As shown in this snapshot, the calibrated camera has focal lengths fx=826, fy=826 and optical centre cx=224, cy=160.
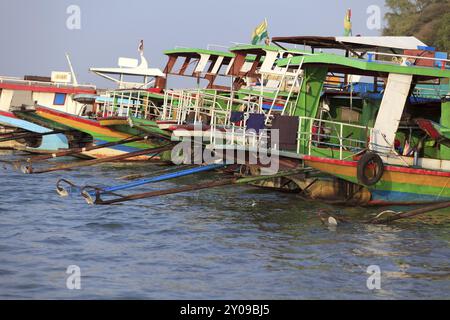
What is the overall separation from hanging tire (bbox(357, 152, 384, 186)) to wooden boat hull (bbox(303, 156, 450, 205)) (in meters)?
0.24

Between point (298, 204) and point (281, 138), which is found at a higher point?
point (281, 138)

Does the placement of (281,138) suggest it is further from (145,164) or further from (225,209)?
(145,164)

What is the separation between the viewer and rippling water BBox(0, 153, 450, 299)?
11.5 metres

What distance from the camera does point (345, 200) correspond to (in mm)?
18656

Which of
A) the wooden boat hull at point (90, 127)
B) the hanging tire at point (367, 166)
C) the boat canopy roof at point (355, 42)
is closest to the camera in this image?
the hanging tire at point (367, 166)

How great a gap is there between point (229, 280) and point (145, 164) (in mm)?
16475

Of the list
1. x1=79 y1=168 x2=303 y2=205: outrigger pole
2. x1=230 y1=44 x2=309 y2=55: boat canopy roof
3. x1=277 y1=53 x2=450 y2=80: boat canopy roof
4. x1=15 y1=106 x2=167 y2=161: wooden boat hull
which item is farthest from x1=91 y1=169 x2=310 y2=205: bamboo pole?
x1=15 y1=106 x2=167 y2=161: wooden boat hull

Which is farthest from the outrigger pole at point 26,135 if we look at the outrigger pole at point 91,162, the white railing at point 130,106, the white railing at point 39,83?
the outrigger pole at point 91,162

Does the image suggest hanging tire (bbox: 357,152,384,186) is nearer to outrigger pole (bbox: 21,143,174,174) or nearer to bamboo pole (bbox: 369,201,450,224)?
bamboo pole (bbox: 369,201,450,224)

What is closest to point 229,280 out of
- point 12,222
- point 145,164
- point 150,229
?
point 150,229

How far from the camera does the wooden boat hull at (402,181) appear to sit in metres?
17.1

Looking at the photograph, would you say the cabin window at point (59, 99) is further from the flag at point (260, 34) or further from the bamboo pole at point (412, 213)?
the bamboo pole at point (412, 213)

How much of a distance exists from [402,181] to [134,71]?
16.4 meters

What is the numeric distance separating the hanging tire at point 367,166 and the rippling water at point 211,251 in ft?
3.20
